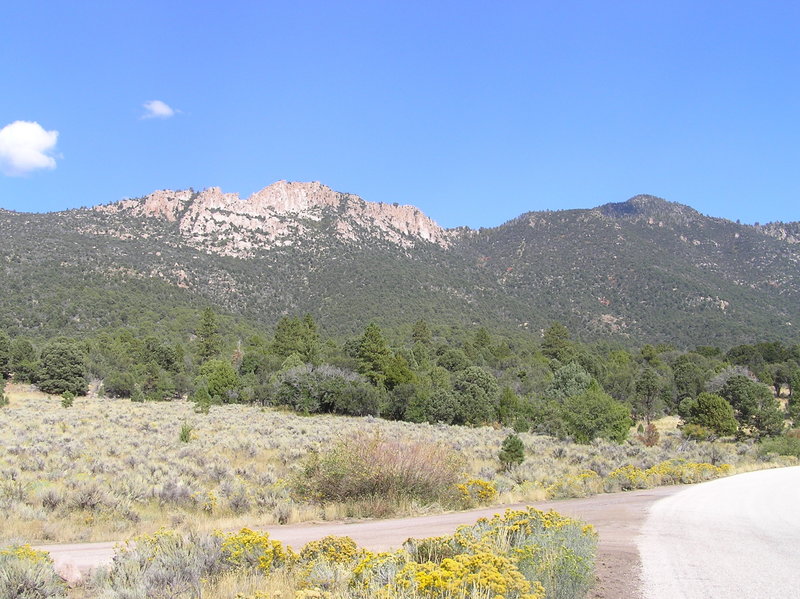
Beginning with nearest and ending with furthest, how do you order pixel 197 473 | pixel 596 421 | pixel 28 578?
pixel 28 578 < pixel 197 473 < pixel 596 421

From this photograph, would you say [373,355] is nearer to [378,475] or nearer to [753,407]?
[753,407]

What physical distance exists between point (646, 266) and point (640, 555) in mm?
110703

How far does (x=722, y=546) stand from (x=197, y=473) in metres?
12.0

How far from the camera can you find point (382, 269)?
4296 inches

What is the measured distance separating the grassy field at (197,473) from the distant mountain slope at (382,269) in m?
54.9

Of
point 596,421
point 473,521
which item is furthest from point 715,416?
point 473,521

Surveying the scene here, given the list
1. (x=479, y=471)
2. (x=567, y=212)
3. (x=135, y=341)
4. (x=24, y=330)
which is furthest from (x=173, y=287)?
(x=567, y=212)

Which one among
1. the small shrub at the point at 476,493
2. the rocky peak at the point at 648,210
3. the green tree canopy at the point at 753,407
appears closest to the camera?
the small shrub at the point at 476,493

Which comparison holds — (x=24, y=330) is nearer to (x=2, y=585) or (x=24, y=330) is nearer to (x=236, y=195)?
(x=2, y=585)

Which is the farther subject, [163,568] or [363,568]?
[163,568]

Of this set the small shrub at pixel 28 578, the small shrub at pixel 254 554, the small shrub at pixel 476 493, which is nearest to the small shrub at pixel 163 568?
the small shrub at pixel 254 554

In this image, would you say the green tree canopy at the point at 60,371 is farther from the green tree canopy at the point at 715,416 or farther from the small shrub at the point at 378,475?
the green tree canopy at the point at 715,416

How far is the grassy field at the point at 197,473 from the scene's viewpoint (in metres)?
9.62

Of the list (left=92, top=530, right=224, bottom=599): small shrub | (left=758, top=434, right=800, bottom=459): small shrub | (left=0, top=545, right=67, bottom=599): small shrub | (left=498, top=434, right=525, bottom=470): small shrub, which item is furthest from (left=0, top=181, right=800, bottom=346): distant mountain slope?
(left=0, top=545, right=67, bottom=599): small shrub
